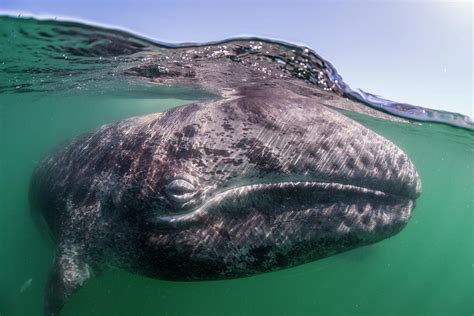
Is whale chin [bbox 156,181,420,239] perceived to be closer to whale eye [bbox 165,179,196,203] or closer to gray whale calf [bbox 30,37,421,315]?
gray whale calf [bbox 30,37,421,315]

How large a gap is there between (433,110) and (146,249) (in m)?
12.4

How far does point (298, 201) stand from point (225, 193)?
96 cm

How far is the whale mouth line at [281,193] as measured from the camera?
14.7 ft

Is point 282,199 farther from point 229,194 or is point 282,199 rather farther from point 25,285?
point 25,285

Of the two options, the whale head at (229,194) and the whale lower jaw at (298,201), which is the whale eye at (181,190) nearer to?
the whale head at (229,194)

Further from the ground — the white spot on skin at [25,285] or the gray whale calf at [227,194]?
the gray whale calf at [227,194]

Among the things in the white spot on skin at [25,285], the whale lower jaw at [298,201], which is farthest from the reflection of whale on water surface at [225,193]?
the white spot on skin at [25,285]

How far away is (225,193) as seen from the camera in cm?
453

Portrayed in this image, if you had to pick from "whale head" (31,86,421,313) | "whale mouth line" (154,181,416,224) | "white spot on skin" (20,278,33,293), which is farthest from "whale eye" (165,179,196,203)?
"white spot on skin" (20,278,33,293)

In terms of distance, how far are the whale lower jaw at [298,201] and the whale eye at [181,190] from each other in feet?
0.65

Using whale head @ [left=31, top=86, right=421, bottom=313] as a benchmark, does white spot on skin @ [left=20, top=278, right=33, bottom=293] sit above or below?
below

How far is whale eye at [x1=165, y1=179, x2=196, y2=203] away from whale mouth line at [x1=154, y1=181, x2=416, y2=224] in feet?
0.58

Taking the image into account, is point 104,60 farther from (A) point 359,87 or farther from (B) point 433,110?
(B) point 433,110

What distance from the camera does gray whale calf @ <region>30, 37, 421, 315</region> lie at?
176 inches
